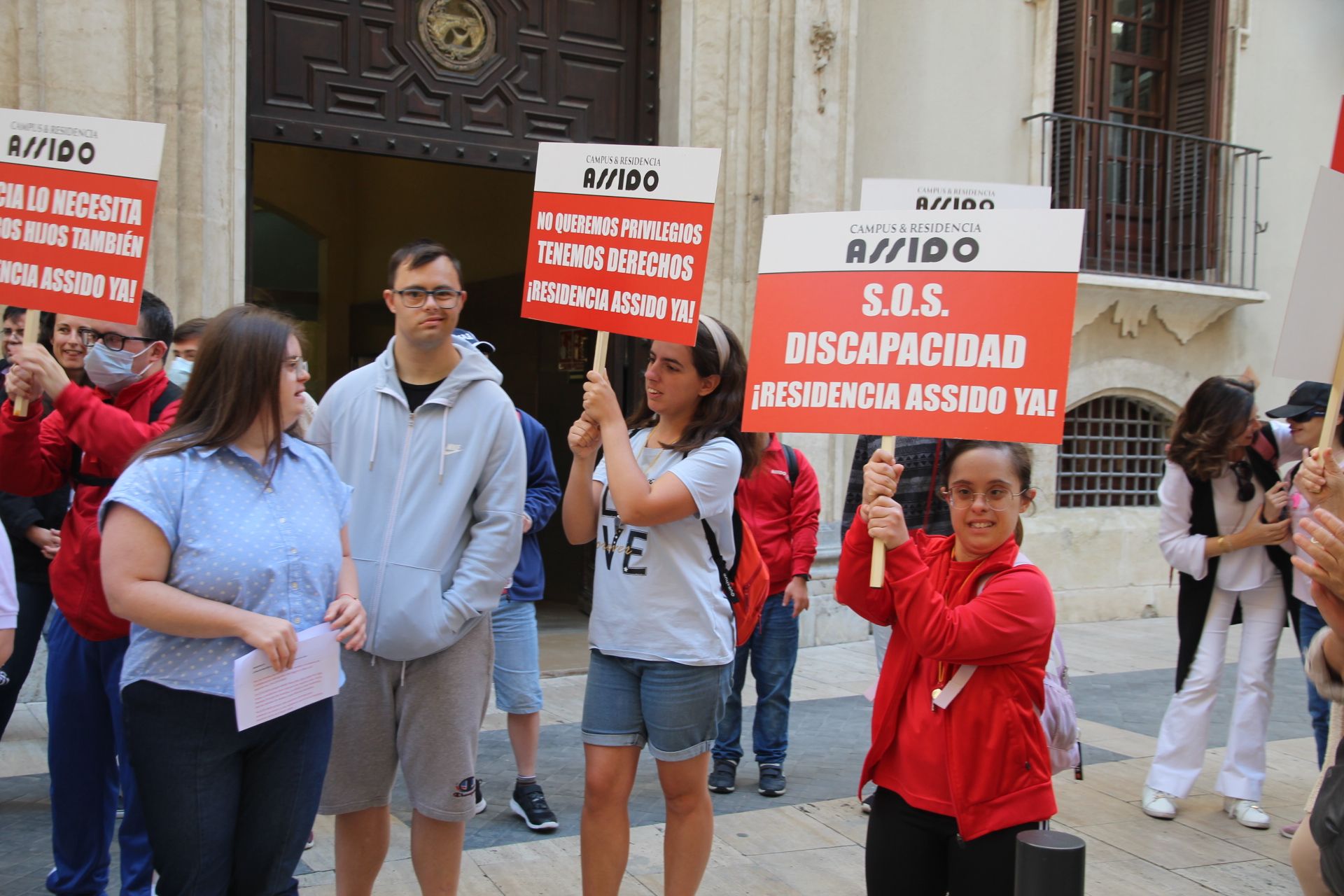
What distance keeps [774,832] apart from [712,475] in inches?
80.6

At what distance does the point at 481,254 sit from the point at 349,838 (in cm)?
1016

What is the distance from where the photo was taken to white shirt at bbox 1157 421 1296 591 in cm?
526

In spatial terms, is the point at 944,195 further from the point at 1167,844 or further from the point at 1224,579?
the point at 1167,844

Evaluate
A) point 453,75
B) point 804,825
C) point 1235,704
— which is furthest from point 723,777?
point 453,75

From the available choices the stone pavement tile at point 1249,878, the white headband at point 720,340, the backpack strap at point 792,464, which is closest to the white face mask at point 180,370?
the white headband at point 720,340

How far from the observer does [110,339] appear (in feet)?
12.7

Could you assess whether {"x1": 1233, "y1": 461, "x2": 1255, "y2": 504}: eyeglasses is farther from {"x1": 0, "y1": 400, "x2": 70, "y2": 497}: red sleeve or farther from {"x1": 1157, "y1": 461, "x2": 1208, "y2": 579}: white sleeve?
{"x1": 0, "y1": 400, "x2": 70, "y2": 497}: red sleeve

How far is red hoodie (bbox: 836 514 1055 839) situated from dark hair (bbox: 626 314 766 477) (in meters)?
0.84

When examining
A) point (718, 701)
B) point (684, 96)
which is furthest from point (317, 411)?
point (684, 96)

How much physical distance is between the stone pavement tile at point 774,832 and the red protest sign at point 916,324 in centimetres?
217

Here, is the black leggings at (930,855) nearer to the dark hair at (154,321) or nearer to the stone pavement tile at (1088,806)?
the stone pavement tile at (1088,806)

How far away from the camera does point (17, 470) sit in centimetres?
367

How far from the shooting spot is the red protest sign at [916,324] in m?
2.92

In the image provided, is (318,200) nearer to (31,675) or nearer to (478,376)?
(31,675)
